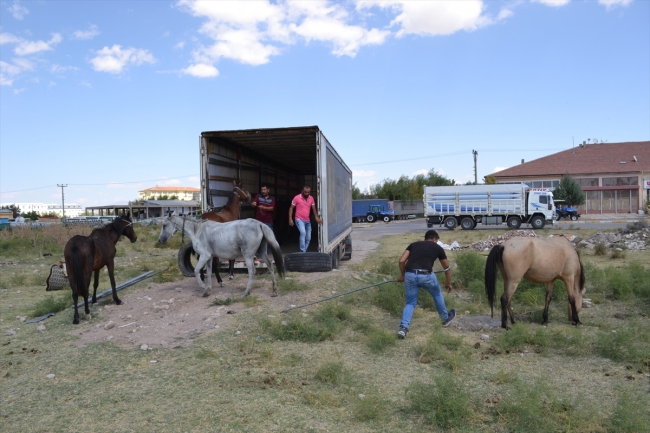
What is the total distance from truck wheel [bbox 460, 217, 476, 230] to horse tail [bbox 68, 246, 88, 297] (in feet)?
89.0

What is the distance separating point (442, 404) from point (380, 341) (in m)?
2.09

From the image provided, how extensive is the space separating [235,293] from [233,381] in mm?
3963

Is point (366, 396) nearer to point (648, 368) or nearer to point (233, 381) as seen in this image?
point (233, 381)

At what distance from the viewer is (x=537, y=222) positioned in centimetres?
3103

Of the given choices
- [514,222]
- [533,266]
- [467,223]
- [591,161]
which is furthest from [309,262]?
[591,161]

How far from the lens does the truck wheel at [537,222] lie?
30.9 metres

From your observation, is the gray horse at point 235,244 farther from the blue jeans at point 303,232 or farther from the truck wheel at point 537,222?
the truck wheel at point 537,222

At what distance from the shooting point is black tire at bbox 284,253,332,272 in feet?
35.9

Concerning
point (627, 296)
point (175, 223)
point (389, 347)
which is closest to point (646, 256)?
point (627, 296)

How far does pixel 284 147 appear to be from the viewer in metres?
14.1

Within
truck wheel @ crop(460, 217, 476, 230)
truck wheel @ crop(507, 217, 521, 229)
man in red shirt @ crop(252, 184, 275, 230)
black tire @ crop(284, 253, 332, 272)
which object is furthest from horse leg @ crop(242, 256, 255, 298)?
truck wheel @ crop(507, 217, 521, 229)

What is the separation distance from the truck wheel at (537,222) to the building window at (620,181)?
2648 cm

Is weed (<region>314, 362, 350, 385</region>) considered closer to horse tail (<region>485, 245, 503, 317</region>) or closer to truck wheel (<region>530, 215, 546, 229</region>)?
horse tail (<region>485, 245, 503, 317</region>)

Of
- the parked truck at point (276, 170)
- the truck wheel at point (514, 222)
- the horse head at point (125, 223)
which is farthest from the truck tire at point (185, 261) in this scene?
the truck wheel at point (514, 222)
